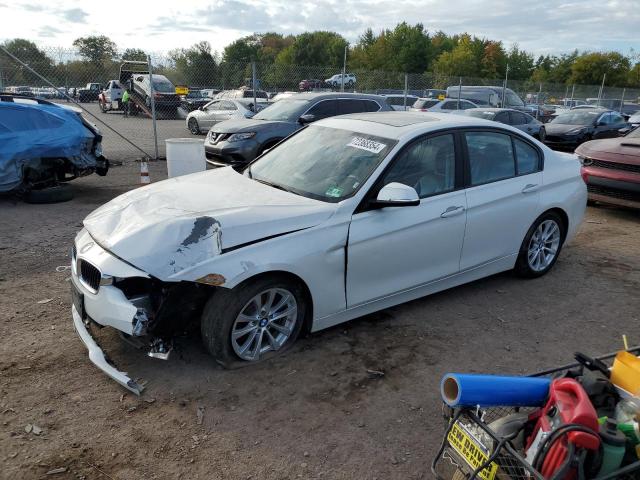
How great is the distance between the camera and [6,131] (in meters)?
7.86

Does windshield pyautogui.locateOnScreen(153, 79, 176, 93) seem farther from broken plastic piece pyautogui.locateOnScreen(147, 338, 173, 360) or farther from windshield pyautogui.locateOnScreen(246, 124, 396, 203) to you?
broken plastic piece pyautogui.locateOnScreen(147, 338, 173, 360)

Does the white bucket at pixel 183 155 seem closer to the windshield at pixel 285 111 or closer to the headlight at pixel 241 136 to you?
the headlight at pixel 241 136

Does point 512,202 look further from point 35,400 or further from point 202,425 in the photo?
point 35,400

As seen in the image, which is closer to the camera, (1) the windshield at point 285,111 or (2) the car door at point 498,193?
(2) the car door at point 498,193

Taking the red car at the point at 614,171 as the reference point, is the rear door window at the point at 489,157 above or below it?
above

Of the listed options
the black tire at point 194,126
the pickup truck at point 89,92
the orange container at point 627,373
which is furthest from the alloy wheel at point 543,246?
the pickup truck at point 89,92

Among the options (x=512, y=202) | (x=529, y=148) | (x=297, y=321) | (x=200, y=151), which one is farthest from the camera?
(x=200, y=151)

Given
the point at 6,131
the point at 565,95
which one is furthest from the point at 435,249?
the point at 565,95

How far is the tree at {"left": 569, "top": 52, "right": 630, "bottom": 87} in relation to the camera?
208ft

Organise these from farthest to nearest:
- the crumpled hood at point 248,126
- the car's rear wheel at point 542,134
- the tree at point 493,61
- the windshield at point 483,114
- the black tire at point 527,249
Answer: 1. the tree at point 493,61
2. the car's rear wheel at point 542,134
3. the windshield at point 483,114
4. the crumpled hood at point 248,126
5. the black tire at point 527,249

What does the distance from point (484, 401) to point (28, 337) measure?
3343 mm

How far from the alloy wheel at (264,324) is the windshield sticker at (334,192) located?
836 mm

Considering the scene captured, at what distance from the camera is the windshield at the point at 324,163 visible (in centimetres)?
402

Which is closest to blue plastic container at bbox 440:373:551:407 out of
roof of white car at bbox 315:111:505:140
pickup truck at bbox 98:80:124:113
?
roof of white car at bbox 315:111:505:140
